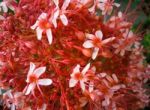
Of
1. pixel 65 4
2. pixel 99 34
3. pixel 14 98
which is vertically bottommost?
pixel 14 98

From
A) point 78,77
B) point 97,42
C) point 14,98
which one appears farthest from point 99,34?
point 14,98

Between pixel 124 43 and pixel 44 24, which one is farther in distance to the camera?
pixel 124 43

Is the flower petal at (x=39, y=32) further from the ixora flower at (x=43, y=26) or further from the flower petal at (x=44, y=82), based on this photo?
the flower petal at (x=44, y=82)

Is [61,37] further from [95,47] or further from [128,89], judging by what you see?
[128,89]

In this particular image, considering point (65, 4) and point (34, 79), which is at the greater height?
point (65, 4)

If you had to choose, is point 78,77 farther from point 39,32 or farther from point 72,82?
point 39,32

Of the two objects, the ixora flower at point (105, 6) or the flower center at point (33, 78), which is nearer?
the flower center at point (33, 78)

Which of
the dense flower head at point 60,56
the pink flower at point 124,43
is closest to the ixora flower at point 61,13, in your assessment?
the dense flower head at point 60,56
